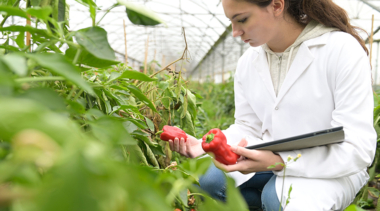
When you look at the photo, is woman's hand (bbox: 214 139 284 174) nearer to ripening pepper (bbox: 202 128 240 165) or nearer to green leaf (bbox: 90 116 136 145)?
ripening pepper (bbox: 202 128 240 165)

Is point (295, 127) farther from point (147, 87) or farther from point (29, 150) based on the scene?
point (29, 150)

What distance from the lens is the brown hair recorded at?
120cm

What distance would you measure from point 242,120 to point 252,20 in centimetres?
53

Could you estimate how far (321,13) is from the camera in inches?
47.4

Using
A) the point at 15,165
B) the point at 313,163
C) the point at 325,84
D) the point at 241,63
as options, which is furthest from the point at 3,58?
the point at 241,63

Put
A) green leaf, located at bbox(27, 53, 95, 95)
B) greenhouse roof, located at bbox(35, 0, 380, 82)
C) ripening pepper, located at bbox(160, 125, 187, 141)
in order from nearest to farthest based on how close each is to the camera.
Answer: green leaf, located at bbox(27, 53, 95, 95) → ripening pepper, located at bbox(160, 125, 187, 141) → greenhouse roof, located at bbox(35, 0, 380, 82)

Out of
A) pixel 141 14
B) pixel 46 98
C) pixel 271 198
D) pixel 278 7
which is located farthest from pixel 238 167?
pixel 46 98

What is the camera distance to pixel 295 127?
4.10 feet

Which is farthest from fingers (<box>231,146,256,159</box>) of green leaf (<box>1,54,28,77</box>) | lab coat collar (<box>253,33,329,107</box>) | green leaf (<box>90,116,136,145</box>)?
green leaf (<box>1,54,28,77</box>)

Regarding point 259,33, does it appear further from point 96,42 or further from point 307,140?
point 96,42

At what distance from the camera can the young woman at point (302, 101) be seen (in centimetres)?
104

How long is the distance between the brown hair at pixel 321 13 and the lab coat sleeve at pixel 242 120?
1.17ft

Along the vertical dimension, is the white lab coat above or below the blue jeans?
above

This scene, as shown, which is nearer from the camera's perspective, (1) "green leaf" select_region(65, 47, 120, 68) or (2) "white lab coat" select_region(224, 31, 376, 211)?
(1) "green leaf" select_region(65, 47, 120, 68)
